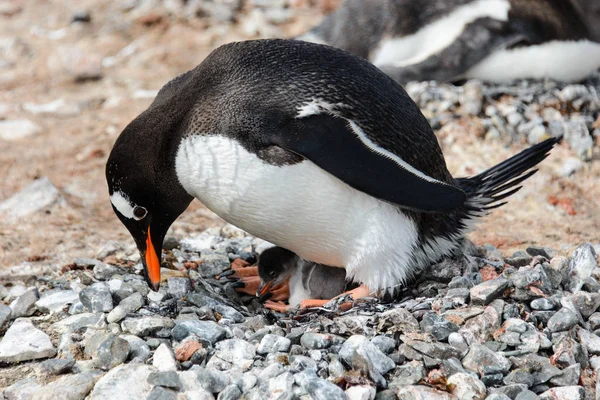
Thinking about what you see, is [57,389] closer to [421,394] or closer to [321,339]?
[321,339]

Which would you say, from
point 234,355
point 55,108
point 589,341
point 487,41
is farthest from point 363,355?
point 55,108

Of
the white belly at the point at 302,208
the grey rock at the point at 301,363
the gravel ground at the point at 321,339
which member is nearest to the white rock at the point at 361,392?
the gravel ground at the point at 321,339

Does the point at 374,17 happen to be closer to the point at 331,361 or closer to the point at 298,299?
the point at 298,299

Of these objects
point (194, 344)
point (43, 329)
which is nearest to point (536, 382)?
point (194, 344)

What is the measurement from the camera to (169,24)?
23.3ft

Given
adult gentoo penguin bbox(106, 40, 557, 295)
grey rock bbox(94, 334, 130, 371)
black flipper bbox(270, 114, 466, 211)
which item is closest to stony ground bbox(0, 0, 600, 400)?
grey rock bbox(94, 334, 130, 371)

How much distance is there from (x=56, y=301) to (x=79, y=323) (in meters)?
0.22

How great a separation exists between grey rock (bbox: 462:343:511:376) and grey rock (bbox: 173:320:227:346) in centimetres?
75

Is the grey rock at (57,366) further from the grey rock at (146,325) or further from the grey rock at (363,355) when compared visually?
the grey rock at (363,355)

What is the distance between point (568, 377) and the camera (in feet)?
7.98

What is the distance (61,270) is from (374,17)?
351cm

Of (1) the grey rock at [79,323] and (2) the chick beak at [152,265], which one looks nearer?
(1) the grey rock at [79,323]

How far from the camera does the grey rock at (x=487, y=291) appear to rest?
9.07 ft

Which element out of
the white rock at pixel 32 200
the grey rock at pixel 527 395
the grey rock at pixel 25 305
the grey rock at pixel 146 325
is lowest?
the white rock at pixel 32 200
